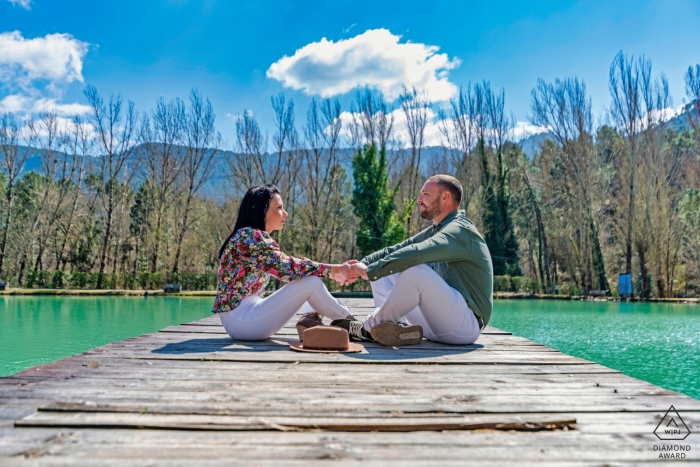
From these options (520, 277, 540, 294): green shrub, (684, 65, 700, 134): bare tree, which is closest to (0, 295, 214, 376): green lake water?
(520, 277, 540, 294): green shrub

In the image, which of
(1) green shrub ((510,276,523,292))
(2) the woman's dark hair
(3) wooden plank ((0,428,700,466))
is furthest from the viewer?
(1) green shrub ((510,276,523,292))

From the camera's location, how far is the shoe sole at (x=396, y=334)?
9.43ft

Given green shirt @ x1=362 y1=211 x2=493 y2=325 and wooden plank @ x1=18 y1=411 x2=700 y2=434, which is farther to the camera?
green shirt @ x1=362 y1=211 x2=493 y2=325

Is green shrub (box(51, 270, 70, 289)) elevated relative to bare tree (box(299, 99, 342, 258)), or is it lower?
lower

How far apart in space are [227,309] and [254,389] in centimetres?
131

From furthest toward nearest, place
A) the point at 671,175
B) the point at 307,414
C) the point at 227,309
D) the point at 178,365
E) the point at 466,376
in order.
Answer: the point at 671,175, the point at 227,309, the point at 178,365, the point at 466,376, the point at 307,414

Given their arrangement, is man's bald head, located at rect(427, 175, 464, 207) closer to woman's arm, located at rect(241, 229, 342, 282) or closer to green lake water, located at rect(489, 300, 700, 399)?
woman's arm, located at rect(241, 229, 342, 282)

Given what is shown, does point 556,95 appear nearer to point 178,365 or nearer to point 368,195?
point 368,195

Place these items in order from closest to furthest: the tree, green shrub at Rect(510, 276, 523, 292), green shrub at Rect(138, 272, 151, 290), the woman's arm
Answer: the woman's arm → green shrub at Rect(510, 276, 523, 292) → green shrub at Rect(138, 272, 151, 290) → the tree

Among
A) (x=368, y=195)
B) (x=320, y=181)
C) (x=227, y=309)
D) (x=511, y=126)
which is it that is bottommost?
(x=227, y=309)

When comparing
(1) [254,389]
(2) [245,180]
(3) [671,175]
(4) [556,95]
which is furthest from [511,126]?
(1) [254,389]

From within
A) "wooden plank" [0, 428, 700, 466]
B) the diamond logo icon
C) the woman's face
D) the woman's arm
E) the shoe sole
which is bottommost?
the diamond logo icon

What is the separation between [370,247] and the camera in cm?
2219

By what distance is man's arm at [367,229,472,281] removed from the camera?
270cm
